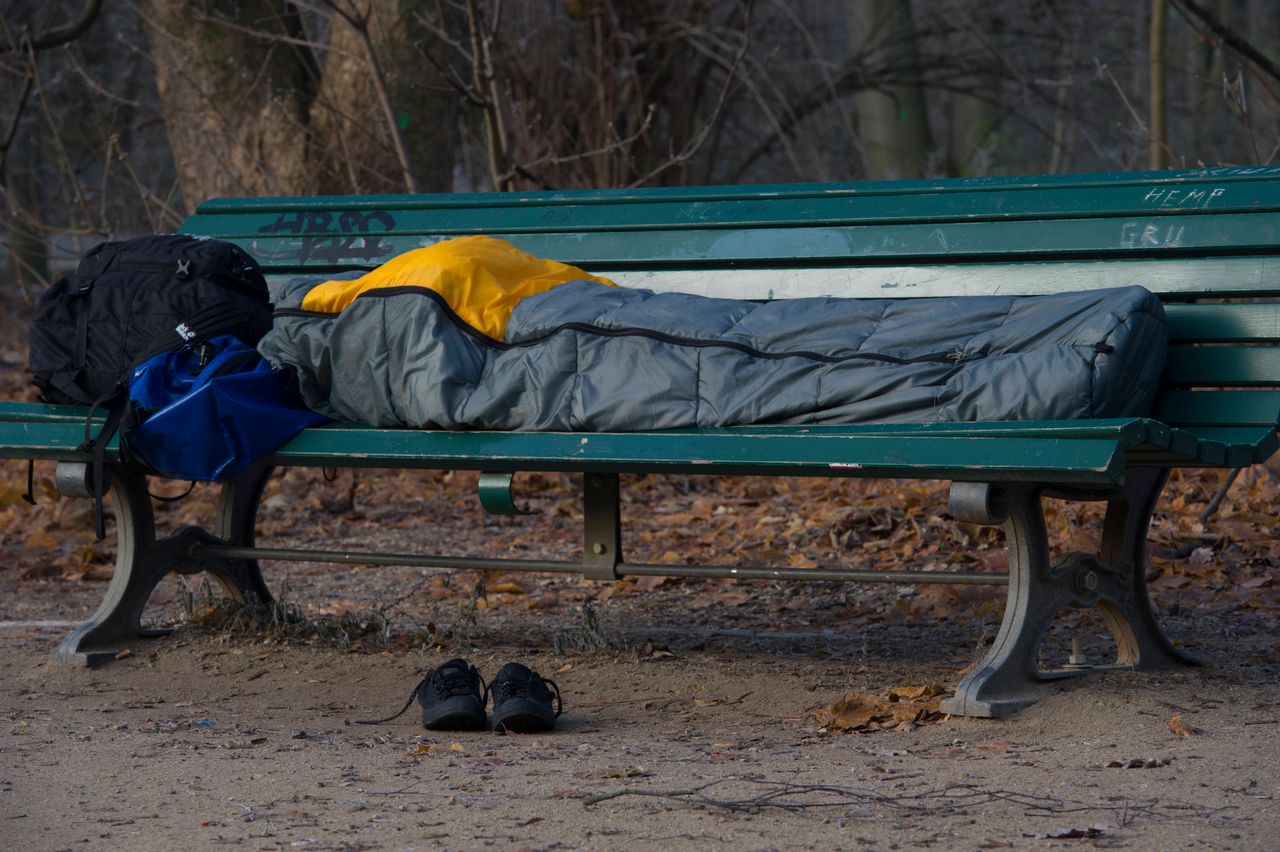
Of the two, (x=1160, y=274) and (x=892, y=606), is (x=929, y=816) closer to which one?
(x=1160, y=274)

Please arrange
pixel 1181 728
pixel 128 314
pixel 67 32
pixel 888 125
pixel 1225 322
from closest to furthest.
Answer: pixel 1181 728 → pixel 1225 322 → pixel 128 314 → pixel 67 32 → pixel 888 125

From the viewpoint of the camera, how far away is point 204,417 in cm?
356

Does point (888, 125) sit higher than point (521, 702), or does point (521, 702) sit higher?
point (888, 125)

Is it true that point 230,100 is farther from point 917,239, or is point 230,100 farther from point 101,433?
point 917,239

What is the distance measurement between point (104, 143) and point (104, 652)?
520 centimetres

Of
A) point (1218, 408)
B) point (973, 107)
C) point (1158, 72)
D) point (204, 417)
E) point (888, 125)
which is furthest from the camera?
point (973, 107)

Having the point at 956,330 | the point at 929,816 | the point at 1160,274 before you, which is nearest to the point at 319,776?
the point at 929,816

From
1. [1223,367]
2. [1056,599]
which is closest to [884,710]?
[1056,599]

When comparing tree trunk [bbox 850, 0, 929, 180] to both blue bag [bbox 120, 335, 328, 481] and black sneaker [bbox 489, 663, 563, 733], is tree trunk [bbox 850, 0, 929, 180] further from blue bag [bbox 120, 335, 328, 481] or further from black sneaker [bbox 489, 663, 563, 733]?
black sneaker [bbox 489, 663, 563, 733]

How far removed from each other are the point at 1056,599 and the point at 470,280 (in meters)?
1.50

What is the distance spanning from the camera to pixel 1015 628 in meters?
3.12

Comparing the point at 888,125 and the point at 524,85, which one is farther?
the point at 888,125

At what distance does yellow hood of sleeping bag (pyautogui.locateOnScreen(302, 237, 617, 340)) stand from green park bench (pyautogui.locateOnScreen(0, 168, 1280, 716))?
1.03ft

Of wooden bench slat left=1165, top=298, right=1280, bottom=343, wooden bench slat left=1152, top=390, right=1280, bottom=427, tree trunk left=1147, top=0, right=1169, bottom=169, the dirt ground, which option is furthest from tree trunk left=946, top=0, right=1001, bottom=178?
wooden bench slat left=1152, top=390, right=1280, bottom=427
